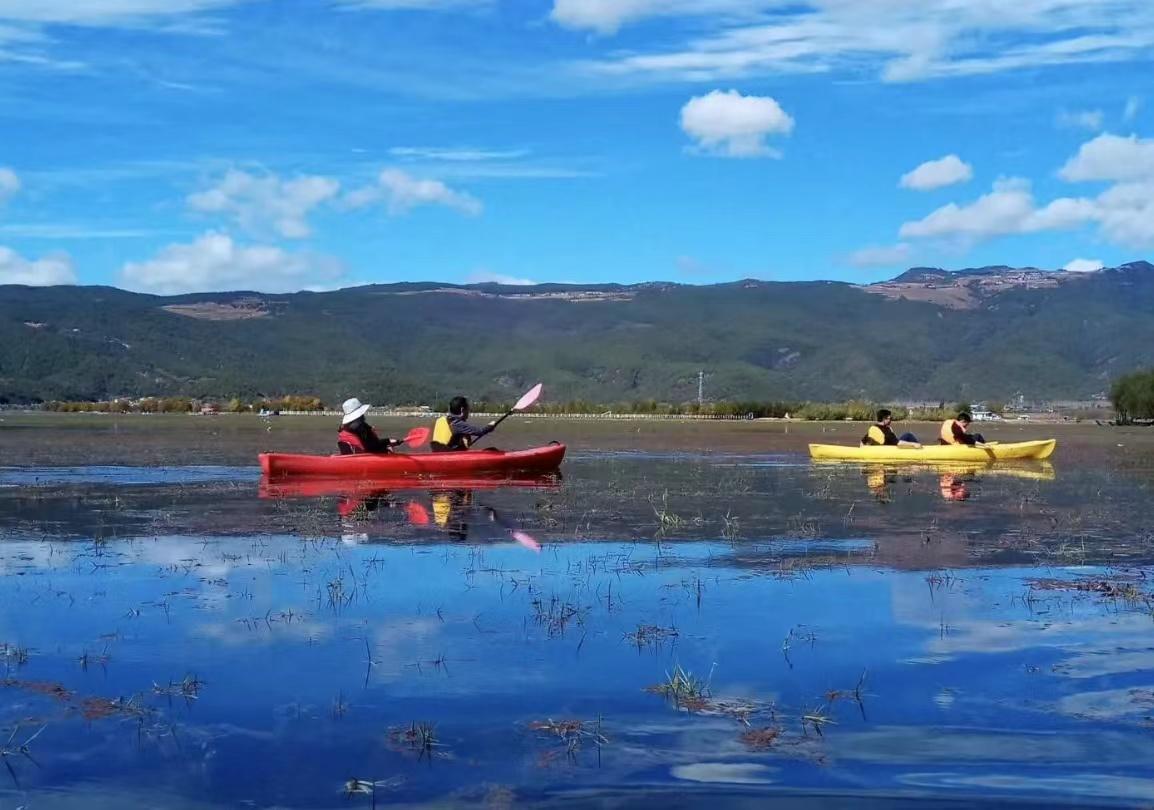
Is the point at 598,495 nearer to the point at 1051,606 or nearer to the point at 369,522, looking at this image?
the point at 369,522

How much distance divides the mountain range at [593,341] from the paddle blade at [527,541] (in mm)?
110065

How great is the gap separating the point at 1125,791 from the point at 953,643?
2.96 meters

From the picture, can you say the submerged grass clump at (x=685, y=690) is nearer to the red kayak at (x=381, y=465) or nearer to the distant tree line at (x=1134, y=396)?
the red kayak at (x=381, y=465)

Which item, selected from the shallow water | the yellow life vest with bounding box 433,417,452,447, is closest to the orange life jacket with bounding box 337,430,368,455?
the yellow life vest with bounding box 433,417,452,447

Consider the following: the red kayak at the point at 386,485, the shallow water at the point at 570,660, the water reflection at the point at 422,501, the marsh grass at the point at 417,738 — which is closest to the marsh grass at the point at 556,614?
the shallow water at the point at 570,660

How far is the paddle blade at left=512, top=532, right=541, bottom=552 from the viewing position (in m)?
13.3

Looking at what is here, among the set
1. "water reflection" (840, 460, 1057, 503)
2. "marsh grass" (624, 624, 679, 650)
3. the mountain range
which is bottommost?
"marsh grass" (624, 624, 679, 650)

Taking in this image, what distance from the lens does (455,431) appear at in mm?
23078

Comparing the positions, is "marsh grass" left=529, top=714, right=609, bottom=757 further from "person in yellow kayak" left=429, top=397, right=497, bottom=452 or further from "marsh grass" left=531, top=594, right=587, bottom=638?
"person in yellow kayak" left=429, top=397, right=497, bottom=452

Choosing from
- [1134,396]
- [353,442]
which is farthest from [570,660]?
[1134,396]

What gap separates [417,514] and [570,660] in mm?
8645

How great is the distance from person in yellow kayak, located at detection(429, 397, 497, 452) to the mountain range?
333 feet

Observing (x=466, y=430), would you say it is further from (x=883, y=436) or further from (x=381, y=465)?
(x=883, y=436)

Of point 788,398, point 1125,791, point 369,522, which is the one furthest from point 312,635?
point 788,398
